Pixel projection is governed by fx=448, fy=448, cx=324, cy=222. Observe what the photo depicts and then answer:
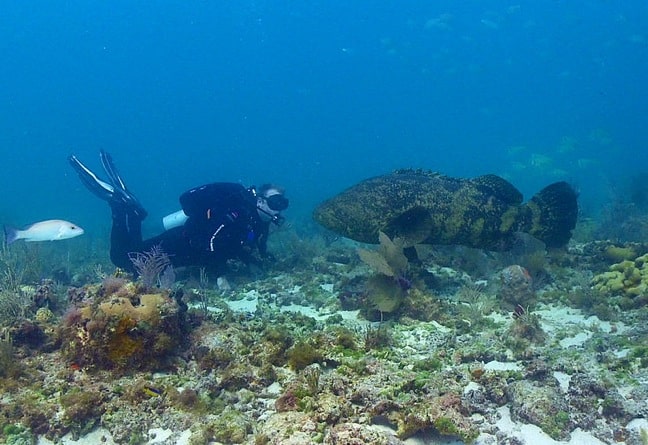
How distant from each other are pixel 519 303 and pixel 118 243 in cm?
854

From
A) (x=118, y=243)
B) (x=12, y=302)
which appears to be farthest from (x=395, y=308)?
(x=118, y=243)

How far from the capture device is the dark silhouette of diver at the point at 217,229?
901 centimetres

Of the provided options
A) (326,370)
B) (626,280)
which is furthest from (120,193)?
(626,280)

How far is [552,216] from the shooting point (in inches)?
332

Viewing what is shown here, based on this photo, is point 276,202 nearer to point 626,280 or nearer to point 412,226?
point 412,226

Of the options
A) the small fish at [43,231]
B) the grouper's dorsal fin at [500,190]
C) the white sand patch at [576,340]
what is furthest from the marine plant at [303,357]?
the small fish at [43,231]

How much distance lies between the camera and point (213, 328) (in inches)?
219

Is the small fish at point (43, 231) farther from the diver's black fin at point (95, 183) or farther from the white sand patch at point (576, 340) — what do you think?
the white sand patch at point (576, 340)

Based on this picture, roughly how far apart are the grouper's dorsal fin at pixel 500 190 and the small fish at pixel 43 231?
7.46 m

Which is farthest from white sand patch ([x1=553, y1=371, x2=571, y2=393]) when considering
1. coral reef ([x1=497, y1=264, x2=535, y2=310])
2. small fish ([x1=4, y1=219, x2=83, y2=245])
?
small fish ([x1=4, y1=219, x2=83, y2=245])

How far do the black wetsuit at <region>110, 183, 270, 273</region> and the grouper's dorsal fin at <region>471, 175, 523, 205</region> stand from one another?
4.45m

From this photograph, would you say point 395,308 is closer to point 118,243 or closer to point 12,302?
point 12,302

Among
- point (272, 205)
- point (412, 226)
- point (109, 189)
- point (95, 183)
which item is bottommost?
point (412, 226)

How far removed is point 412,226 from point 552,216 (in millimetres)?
2865
